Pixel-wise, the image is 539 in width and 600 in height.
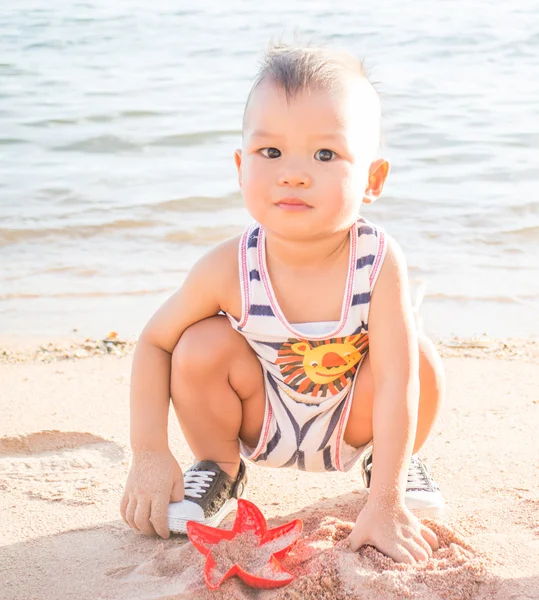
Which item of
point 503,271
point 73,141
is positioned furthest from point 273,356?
point 73,141

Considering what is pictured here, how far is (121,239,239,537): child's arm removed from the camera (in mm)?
2238

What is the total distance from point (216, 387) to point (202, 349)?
0.11m

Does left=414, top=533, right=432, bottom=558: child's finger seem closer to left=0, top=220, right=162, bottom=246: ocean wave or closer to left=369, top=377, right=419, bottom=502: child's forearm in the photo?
left=369, top=377, right=419, bottom=502: child's forearm

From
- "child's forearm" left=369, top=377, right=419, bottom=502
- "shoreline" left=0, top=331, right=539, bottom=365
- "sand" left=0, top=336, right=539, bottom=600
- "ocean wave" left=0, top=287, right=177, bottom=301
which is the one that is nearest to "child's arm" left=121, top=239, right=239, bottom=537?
"sand" left=0, top=336, right=539, bottom=600

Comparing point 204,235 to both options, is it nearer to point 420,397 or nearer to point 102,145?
point 102,145

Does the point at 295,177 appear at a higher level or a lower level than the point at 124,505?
higher

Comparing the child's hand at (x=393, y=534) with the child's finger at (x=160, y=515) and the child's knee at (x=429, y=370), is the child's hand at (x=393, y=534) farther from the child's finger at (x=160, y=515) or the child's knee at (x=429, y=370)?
the child's finger at (x=160, y=515)

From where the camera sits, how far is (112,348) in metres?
3.71

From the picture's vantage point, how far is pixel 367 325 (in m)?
2.21

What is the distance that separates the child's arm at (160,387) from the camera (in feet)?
7.34

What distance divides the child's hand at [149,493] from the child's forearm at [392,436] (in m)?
0.51

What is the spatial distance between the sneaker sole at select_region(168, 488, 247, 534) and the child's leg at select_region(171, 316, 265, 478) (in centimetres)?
9

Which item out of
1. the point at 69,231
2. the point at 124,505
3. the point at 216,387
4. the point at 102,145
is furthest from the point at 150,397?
the point at 102,145

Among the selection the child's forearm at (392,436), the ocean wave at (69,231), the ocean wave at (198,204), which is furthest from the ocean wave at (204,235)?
the child's forearm at (392,436)
